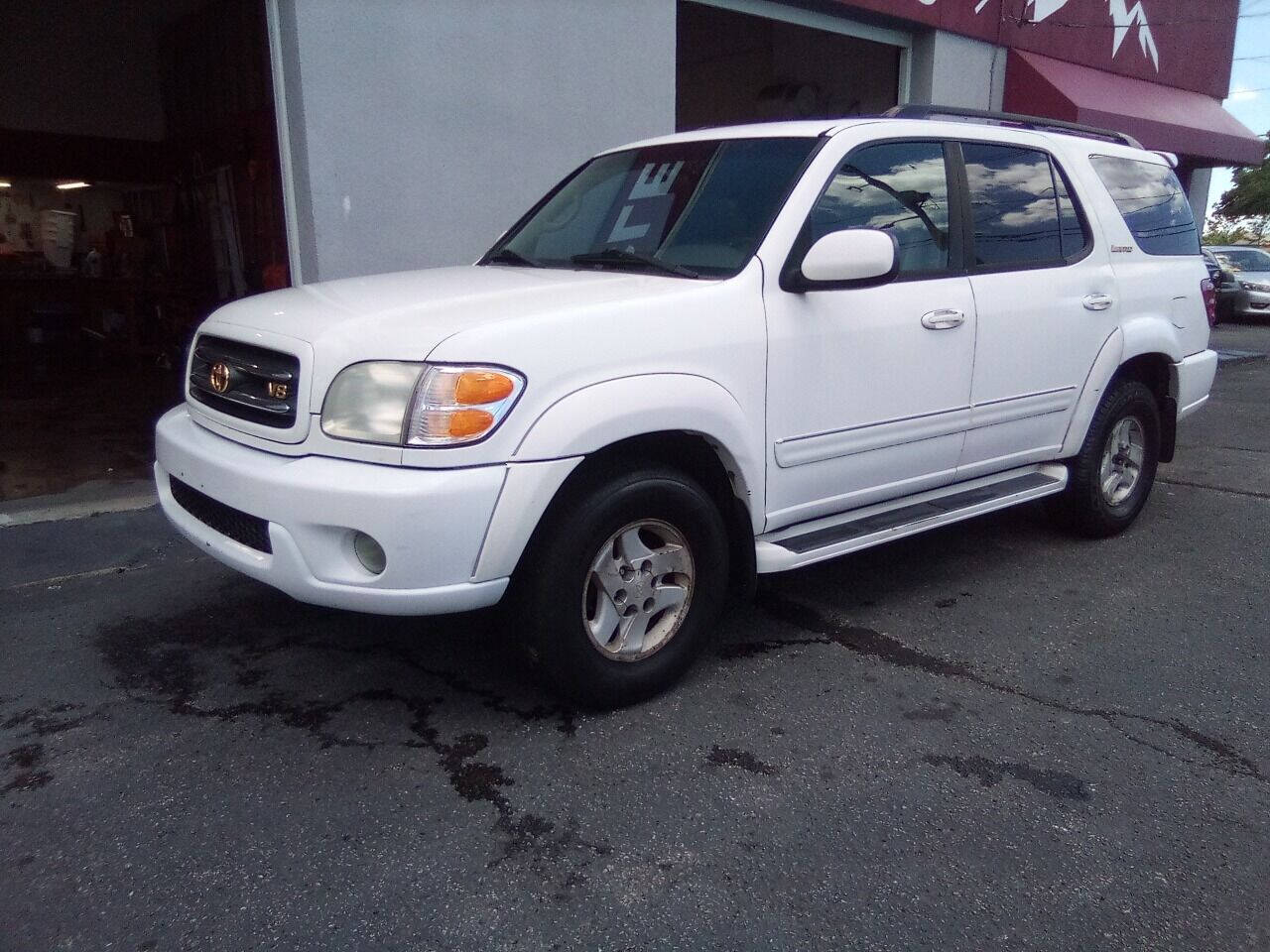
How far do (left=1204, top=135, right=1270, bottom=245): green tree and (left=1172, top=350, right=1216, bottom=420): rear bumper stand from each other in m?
38.7

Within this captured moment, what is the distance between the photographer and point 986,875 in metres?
2.43

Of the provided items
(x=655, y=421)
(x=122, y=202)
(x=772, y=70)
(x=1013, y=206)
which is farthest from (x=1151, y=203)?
(x=122, y=202)

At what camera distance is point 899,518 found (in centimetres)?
382

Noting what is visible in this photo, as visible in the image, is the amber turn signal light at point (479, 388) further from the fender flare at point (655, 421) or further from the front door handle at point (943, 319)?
the front door handle at point (943, 319)

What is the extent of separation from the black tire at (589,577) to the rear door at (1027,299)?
1.45 metres

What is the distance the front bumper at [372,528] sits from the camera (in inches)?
105

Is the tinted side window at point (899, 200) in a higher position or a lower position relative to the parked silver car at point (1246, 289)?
higher

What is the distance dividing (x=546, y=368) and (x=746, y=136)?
1595 mm

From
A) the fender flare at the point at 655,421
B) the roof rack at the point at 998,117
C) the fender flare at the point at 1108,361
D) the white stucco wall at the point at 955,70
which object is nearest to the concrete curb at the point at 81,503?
the fender flare at the point at 655,421

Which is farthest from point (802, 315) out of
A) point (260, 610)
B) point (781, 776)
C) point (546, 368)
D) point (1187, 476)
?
point (1187, 476)

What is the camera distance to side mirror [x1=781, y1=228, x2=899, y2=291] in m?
3.25

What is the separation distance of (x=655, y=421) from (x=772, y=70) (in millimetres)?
12003

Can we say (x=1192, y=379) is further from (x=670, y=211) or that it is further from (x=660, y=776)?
(x=660, y=776)

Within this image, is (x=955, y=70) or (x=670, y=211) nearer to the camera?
(x=670, y=211)
